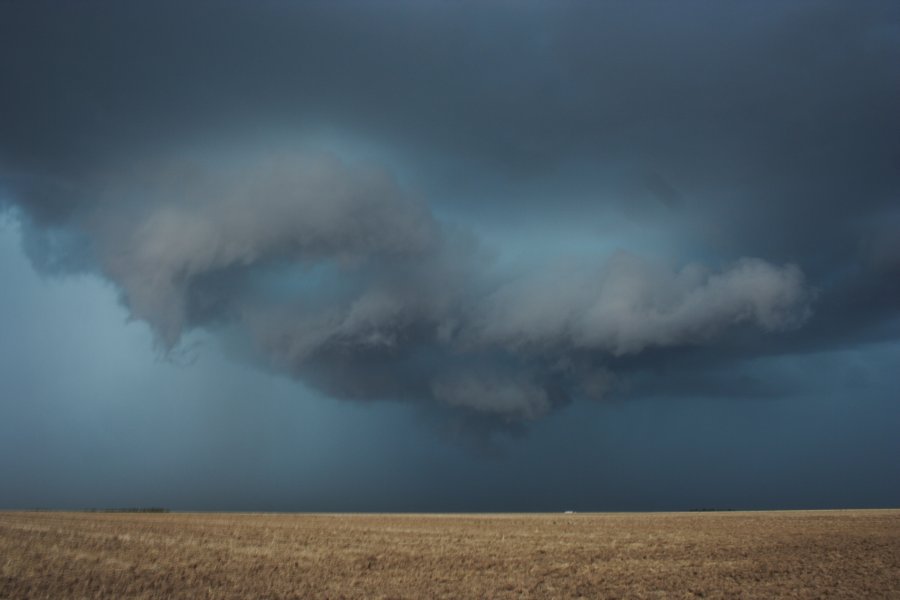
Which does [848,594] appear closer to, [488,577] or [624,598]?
[624,598]

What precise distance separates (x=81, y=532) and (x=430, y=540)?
25.9m

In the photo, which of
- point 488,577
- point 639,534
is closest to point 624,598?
point 488,577

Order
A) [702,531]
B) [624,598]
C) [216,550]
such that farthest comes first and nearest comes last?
[702,531] → [216,550] → [624,598]

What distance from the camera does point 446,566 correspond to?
29.5m

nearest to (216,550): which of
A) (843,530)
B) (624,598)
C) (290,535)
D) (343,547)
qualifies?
(343,547)

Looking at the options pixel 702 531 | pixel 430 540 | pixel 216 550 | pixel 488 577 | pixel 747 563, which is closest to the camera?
pixel 488 577

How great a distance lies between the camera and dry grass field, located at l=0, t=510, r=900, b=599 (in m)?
23.6

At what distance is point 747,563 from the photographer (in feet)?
102

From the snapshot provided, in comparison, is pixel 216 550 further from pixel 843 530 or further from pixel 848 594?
pixel 843 530

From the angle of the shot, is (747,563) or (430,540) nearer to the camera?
(747,563)

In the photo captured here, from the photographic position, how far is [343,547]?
3766 centimetres

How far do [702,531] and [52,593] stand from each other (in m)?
43.9

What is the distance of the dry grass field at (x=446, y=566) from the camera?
77.3 ft

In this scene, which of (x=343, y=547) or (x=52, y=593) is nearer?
(x=52, y=593)
